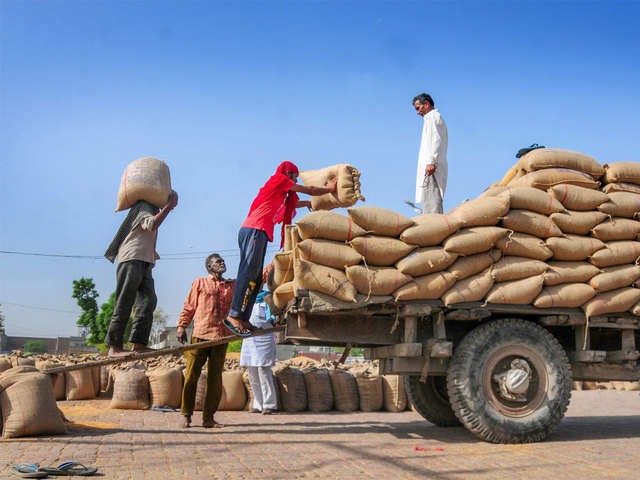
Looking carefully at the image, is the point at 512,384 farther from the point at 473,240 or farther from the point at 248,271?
the point at 248,271

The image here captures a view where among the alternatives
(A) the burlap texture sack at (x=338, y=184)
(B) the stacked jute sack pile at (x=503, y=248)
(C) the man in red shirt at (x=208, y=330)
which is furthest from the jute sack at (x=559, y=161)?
(C) the man in red shirt at (x=208, y=330)

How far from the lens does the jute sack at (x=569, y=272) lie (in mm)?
5555

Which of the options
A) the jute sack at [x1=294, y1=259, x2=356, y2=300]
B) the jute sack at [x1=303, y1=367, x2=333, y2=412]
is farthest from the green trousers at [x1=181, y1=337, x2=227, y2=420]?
the jute sack at [x1=303, y1=367, x2=333, y2=412]

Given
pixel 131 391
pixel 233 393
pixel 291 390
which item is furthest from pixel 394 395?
pixel 131 391

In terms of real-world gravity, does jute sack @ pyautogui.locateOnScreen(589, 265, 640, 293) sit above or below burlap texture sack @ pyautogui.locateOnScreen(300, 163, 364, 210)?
below

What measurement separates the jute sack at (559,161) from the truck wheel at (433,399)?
247 cm

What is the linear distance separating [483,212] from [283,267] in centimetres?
183

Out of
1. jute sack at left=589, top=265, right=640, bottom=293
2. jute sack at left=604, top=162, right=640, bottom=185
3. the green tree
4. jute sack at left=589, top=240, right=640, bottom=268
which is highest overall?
jute sack at left=604, top=162, right=640, bottom=185

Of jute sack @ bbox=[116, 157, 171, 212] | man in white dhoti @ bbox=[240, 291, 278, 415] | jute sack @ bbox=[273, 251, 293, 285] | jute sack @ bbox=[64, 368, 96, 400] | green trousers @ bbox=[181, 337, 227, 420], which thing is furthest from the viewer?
jute sack @ bbox=[64, 368, 96, 400]

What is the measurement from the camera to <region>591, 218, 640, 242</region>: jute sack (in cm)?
575

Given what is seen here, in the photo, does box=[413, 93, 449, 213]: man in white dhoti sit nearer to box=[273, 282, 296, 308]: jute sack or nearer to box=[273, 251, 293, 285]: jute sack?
box=[273, 251, 293, 285]: jute sack

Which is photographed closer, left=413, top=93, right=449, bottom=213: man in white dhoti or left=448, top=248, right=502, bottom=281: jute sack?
left=448, top=248, right=502, bottom=281: jute sack

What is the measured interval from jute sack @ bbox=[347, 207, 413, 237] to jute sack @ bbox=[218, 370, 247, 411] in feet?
14.7

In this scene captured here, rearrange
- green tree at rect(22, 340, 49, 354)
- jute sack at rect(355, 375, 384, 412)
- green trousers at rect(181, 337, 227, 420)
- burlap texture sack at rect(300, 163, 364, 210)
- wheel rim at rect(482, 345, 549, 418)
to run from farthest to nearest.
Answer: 1. green tree at rect(22, 340, 49, 354)
2. jute sack at rect(355, 375, 384, 412)
3. green trousers at rect(181, 337, 227, 420)
4. burlap texture sack at rect(300, 163, 364, 210)
5. wheel rim at rect(482, 345, 549, 418)
